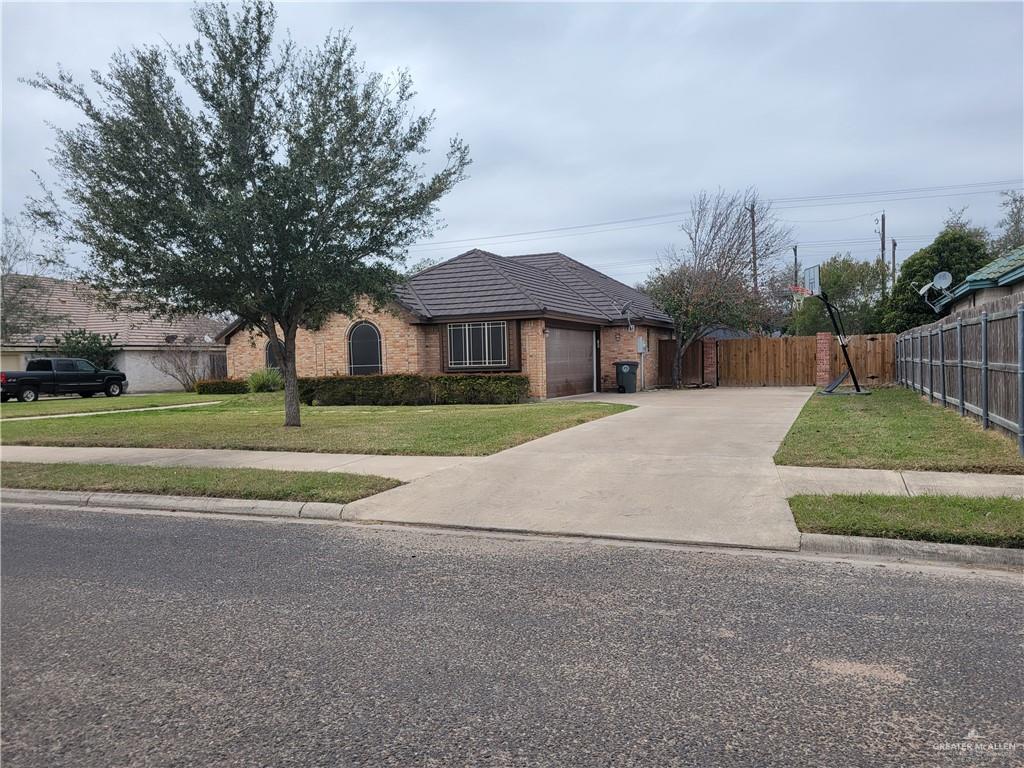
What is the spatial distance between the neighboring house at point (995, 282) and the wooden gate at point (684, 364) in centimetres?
1003

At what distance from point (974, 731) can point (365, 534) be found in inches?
200

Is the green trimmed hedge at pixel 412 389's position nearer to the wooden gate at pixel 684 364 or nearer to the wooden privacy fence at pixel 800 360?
the wooden gate at pixel 684 364

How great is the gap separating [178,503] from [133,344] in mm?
30293

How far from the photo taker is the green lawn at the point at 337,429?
39.7 ft

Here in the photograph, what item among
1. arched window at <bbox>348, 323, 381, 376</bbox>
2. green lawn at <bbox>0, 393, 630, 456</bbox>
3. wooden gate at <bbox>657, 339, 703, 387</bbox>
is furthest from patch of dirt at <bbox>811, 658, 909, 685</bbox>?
wooden gate at <bbox>657, 339, 703, 387</bbox>

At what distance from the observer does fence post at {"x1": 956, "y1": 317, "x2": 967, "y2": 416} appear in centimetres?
1328

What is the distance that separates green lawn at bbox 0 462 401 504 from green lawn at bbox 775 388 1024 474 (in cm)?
565

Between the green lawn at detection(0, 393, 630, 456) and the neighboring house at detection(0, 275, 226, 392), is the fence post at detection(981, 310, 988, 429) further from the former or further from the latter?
the neighboring house at detection(0, 275, 226, 392)

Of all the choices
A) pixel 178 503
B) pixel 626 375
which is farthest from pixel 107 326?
pixel 178 503

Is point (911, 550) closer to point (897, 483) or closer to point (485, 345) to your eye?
point (897, 483)

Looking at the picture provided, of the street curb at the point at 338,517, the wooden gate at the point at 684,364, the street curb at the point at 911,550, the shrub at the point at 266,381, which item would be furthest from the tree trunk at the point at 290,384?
the wooden gate at the point at 684,364

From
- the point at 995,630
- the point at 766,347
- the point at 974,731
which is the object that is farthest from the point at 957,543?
the point at 766,347

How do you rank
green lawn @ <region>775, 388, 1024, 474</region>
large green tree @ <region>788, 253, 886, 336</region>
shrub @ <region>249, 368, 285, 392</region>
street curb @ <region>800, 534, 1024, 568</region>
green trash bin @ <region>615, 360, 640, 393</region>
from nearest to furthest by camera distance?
street curb @ <region>800, 534, 1024, 568</region> < green lawn @ <region>775, 388, 1024, 474</region> < green trash bin @ <region>615, 360, 640, 393</region> < shrub @ <region>249, 368, 285, 392</region> < large green tree @ <region>788, 253, 886, 336</region>

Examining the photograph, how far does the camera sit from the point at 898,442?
1084 cm
